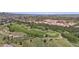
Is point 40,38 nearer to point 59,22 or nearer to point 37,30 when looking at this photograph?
point 37,30

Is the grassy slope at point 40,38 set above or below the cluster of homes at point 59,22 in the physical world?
below

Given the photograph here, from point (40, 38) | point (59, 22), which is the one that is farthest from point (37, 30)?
point (59, 22)

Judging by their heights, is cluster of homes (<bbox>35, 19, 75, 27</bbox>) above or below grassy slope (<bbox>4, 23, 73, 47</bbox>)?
above

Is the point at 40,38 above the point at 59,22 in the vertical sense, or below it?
below
